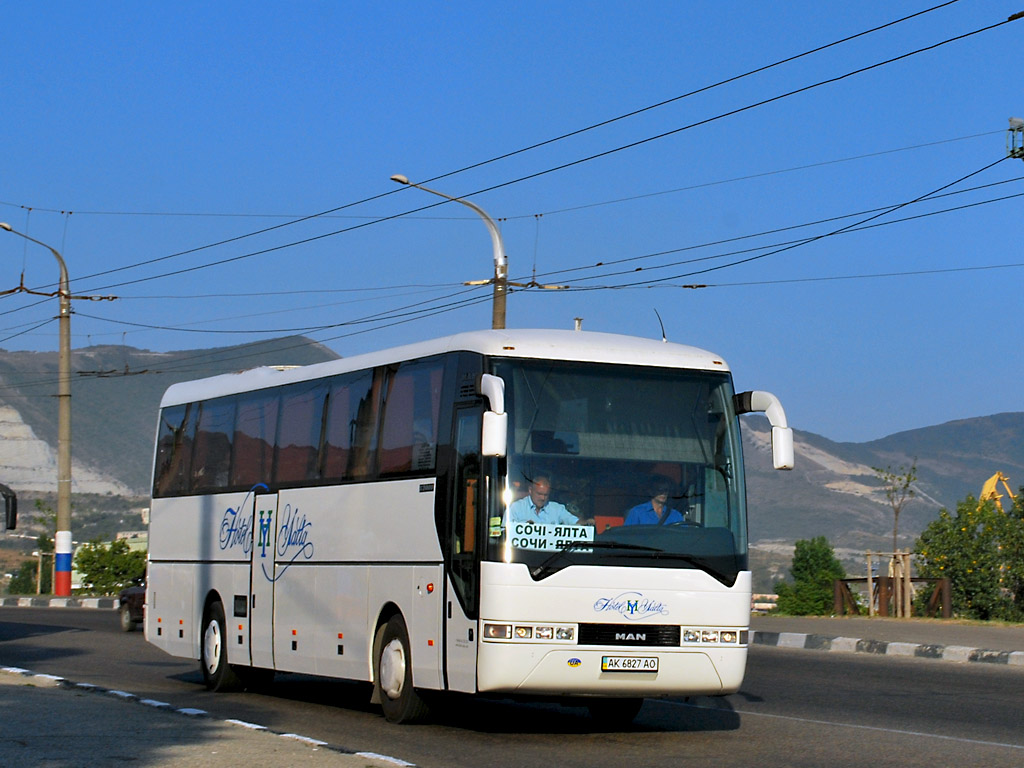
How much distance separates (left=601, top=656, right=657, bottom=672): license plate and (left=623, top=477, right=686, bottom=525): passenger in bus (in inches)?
39.2

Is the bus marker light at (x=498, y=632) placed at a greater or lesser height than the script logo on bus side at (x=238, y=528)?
lesser

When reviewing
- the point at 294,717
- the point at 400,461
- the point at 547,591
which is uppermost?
the point at 400,461

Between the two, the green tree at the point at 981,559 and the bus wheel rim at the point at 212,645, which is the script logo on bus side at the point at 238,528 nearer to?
the bus wheel rim at the point at 212,645

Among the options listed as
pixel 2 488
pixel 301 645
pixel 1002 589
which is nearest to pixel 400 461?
pixel 301 645

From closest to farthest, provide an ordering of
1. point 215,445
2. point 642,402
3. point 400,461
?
point 642,402 → point 400,461 → point 215,445

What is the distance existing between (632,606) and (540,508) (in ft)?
3.28

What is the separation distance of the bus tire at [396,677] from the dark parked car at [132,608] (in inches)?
639

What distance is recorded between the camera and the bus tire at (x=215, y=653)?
1642cm

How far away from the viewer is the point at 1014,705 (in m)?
13.6

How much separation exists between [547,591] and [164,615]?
8.47 m

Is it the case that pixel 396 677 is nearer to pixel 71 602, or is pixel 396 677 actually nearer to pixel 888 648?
pixel 888 648

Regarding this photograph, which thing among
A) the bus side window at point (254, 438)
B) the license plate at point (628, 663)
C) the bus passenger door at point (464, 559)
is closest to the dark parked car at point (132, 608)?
the bus side window at point (254, 438)

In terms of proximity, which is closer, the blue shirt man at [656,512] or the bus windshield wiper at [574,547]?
the bus windshield wiper at [574,547]

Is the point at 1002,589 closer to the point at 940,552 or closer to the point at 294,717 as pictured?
the point at 940,552
